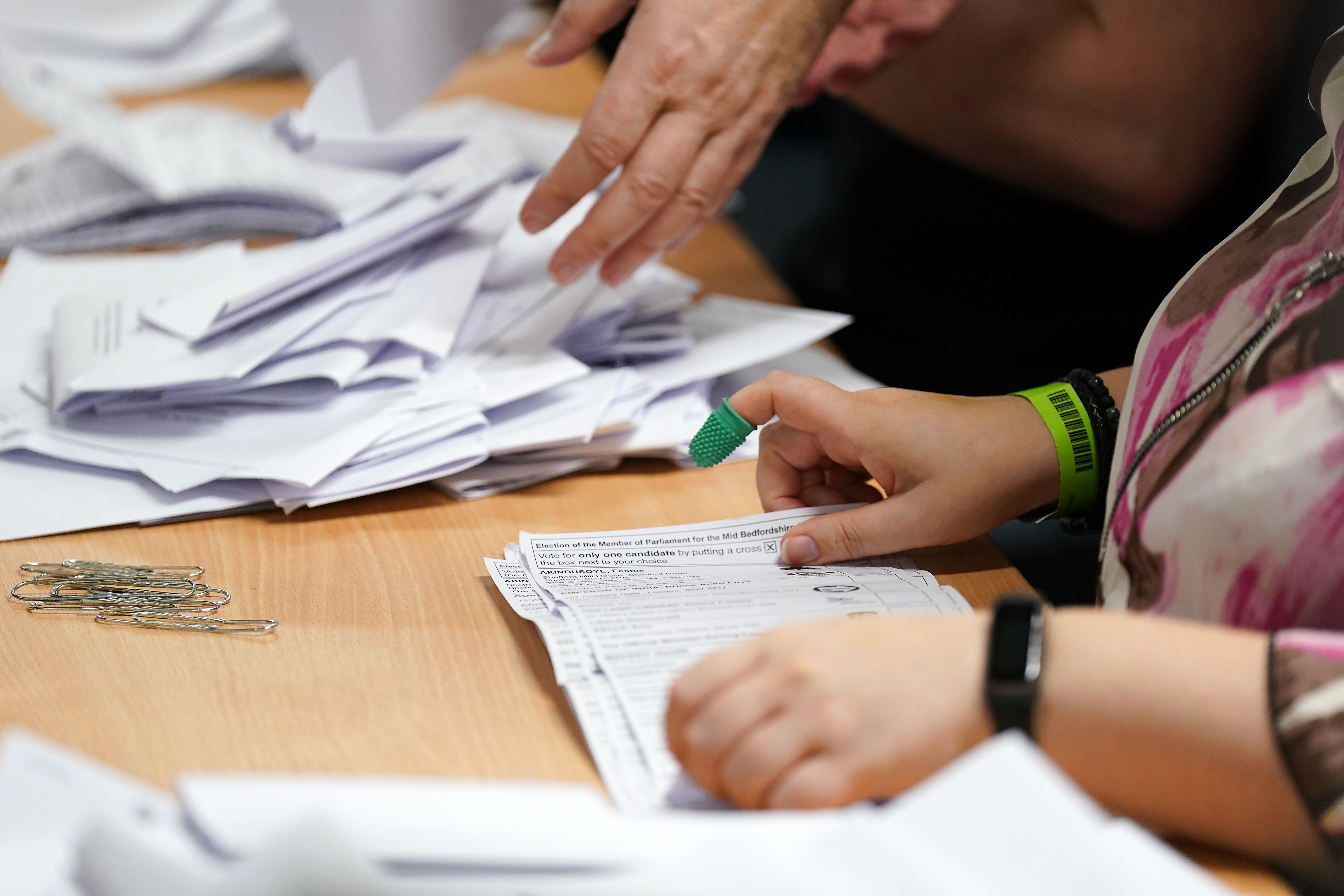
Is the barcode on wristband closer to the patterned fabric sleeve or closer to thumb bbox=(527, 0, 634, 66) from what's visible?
the patterned fabric sleeve

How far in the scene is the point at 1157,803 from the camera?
0.47m

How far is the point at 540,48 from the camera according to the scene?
988mm

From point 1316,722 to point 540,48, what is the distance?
785 millimetres

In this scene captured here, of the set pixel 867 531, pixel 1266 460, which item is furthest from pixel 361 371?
pixel 1266 460

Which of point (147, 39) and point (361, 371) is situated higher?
point (147, 39)

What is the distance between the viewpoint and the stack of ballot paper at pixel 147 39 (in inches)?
67.4

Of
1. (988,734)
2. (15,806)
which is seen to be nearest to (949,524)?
(988,734)

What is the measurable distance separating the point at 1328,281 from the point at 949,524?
0.24 m

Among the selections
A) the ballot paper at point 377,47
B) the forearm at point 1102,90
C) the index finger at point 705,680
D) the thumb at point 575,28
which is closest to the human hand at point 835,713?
the index finger at point 705,680

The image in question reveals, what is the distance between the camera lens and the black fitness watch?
471 millimetres

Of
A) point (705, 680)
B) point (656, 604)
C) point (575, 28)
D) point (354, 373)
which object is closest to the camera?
point (705, 680)

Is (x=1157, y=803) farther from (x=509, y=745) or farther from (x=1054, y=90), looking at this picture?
(x=1054, y=90)

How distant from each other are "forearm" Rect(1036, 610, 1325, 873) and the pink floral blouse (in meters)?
0.01

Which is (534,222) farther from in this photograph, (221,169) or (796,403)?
(221,169)
